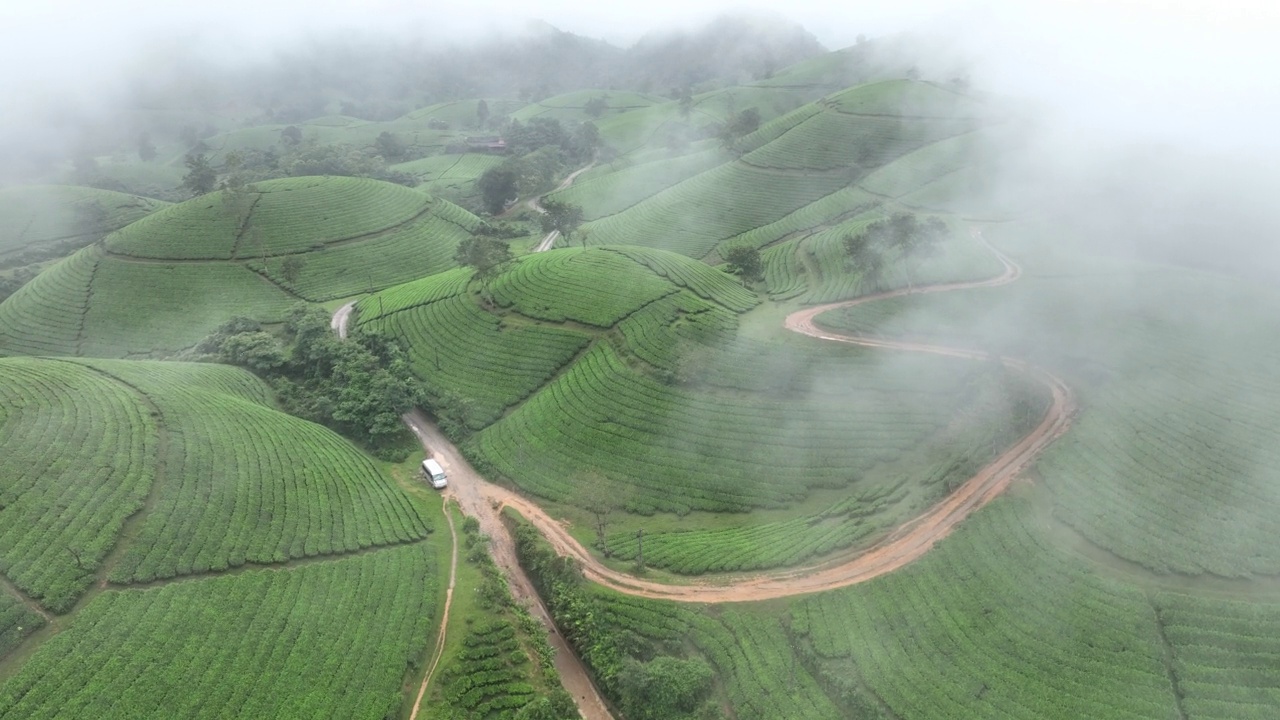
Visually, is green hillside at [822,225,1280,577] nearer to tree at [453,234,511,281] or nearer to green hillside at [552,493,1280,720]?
green hillside at [552,493,1280,720]

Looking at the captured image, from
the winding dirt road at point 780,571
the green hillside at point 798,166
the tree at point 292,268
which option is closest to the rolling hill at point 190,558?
the winding dirt road at point 780,571

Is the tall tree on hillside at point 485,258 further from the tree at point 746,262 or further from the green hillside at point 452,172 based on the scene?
the green hillside at point 452,172

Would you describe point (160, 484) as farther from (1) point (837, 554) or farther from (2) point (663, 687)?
(1) point (837, 554)

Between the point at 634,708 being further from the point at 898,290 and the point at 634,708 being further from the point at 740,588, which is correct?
the point at 898,290

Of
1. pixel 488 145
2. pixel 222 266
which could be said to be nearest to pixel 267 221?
pixel 222 266

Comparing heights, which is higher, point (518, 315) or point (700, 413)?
point (518, 315)

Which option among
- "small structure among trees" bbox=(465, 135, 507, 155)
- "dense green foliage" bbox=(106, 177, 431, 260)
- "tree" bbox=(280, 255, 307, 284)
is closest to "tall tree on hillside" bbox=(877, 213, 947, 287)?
"tree" bbox=(280, 255, 307, 284)
